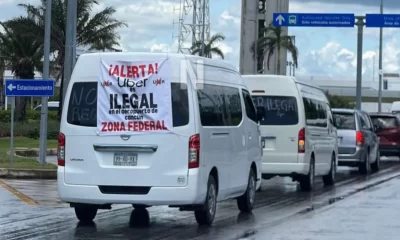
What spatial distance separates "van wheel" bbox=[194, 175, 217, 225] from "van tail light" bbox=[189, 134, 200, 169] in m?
0.68

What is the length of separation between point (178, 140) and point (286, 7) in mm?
59845

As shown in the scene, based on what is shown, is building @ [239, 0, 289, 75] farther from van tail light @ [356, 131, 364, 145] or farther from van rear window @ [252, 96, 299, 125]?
van rear window @ [252, 96, 299, 125]

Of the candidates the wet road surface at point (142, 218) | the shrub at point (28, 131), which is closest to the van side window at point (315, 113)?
the wet road surface at point (142, 218)

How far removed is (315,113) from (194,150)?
8.52m

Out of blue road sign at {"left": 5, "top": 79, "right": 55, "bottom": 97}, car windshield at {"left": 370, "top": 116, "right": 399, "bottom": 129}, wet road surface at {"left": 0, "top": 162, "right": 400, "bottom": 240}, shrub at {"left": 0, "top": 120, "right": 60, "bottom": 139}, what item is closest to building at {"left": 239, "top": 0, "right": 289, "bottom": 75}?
shrub at {"left": 0, "top": 120, "right": 60, "bottom": 139}

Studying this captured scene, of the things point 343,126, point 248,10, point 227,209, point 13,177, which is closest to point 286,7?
point 248,10

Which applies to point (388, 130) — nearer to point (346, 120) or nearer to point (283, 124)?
point (346, 120)

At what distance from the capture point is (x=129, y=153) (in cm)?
1324

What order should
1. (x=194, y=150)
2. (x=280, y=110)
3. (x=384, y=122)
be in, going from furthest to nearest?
(x=384, y=122)
(x=280, y=110)
(x=194, y=150)

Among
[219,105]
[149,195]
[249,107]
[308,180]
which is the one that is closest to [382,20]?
[308,180]

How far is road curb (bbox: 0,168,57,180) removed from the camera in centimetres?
2244

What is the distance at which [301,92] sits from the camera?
20062 millimetres

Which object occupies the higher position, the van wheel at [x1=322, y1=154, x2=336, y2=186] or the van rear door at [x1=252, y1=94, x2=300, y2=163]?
the van rear door at [x1=252, y1=94, x2=300, y2=163]

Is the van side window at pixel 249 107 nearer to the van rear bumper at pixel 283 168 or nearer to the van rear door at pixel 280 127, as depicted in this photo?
the van rear door at pixel 280 127
